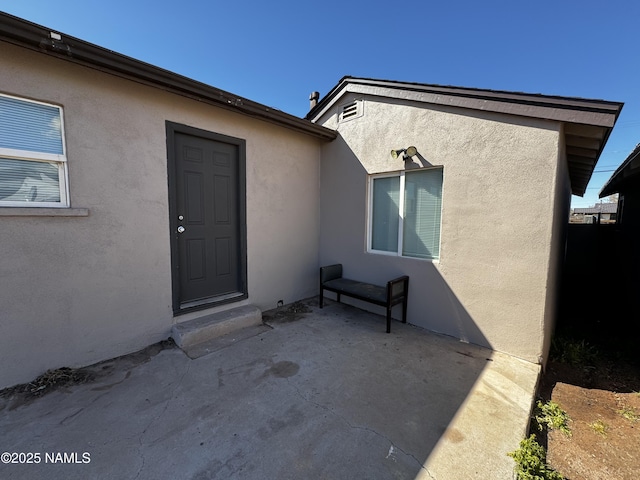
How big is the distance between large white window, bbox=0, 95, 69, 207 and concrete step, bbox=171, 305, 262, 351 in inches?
→ 73.0

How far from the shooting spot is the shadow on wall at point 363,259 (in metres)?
3.54

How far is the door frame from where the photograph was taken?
10.5 feet

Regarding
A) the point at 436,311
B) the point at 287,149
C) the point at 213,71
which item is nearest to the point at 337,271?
the point at 436,311

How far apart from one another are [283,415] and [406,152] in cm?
354

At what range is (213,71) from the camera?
18.1ft

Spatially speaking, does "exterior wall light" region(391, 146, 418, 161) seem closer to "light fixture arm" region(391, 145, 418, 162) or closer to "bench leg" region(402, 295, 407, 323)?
"light fixture arm" region(391, 145, 418, 162)

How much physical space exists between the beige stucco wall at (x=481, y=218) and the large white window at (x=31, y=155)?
386cm

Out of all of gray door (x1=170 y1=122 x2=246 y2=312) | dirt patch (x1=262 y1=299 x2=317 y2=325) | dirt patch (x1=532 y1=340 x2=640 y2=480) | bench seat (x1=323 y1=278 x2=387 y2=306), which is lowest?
dirt patch (x1=532 y1=340 x2=640 y2=480)

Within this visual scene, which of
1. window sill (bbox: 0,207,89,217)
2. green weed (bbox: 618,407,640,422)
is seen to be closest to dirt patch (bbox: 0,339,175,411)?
window sill (bbox: 0,207,89,217)

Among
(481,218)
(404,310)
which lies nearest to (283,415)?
(404,310)

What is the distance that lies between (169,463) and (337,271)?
352 centimetres

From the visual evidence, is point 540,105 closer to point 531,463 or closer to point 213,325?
point 531,463

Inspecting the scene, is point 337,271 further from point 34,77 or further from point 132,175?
point 34,77

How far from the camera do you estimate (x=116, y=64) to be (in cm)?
250
